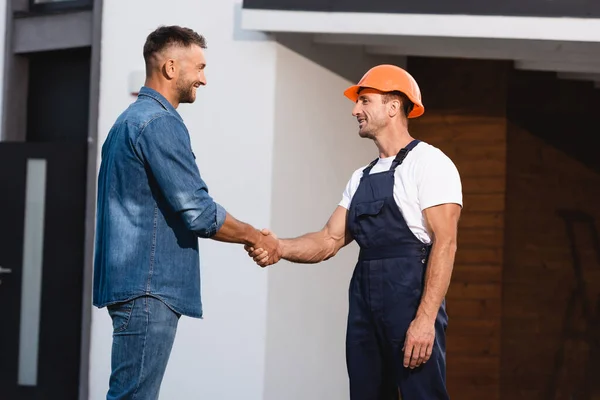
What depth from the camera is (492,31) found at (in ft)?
24.5

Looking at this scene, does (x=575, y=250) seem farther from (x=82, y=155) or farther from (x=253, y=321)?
(x=82, y=155)

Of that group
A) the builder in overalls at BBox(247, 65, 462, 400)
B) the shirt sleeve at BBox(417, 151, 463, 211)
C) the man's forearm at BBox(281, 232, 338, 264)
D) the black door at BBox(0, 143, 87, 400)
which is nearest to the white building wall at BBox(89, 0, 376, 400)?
the black door at BBox(0, 143, 87, 400)

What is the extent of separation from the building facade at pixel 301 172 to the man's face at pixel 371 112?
203 cm

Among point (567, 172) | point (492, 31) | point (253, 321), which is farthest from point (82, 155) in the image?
point (567, 172)

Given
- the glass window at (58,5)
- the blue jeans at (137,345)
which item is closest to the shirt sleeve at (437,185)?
the blue jeans at (137,345)

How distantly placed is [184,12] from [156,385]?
395cm

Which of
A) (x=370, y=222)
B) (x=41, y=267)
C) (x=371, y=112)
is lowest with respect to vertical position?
(x=41, y=267)

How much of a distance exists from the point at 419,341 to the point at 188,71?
1536 millimetres

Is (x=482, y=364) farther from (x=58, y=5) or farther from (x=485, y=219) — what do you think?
(x=58, y=5)

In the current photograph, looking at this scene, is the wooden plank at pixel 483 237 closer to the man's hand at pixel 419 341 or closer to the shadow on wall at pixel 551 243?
the shadow on wall at pixel 551 243

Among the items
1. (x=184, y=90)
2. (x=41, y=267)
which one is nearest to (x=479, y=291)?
(x=41, y=267)

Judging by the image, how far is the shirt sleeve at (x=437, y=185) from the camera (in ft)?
17.3

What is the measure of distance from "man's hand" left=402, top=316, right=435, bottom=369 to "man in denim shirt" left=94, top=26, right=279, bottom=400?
3.15ft

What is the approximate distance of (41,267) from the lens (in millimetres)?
9000
